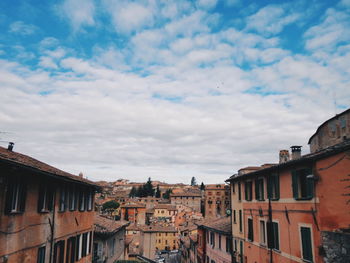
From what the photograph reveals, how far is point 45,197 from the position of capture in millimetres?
14461

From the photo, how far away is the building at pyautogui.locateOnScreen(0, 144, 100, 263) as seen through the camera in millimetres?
10875

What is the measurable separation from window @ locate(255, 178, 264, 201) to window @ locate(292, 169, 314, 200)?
16.4 ft

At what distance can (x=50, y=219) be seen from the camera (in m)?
15.0

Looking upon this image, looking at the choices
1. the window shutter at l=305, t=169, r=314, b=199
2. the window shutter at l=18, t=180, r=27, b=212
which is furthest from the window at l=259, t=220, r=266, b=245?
the window shutter at l=18, t=180, r=27, b=212

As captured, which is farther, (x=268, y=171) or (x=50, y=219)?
(x=268, y=171)

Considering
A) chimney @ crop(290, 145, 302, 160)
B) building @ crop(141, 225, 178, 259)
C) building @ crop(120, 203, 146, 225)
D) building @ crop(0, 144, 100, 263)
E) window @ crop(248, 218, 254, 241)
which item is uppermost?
chimney @ crop(290, 145, 302, 160)

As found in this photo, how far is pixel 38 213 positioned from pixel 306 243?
43.4 feet

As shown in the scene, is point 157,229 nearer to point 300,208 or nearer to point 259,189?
point 259,189

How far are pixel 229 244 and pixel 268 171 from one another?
1235 cm

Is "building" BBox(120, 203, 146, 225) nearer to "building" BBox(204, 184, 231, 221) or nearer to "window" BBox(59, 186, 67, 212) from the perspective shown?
"building" BBox(204, 184, 231, 221)

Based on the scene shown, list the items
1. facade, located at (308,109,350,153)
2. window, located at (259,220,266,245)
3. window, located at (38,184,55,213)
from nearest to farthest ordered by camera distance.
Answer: window, located at (38,184,55,213), facade, located at (308,109,350,153), window, located at (259,220,266,245)

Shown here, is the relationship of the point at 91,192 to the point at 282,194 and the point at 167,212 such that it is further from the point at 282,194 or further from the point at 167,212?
the point at 167,212

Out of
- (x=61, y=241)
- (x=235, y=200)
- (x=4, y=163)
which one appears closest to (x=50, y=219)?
(x=61, y=241)

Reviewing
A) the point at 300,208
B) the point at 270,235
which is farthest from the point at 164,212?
the point at 300,208
